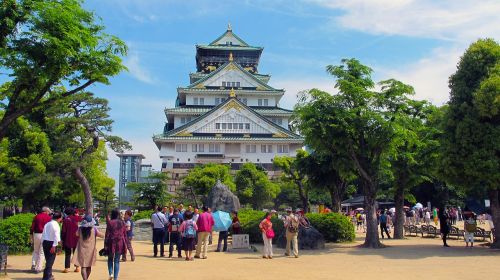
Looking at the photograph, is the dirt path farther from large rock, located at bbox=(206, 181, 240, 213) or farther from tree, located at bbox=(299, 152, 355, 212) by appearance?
tree, located at bbox=(299, 152, 355, 212)

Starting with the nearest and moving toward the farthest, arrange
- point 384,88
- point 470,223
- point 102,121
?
point 470,223
point 384,88
point 102,121

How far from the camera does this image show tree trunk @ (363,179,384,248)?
1711 cm

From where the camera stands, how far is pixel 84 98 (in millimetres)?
22203

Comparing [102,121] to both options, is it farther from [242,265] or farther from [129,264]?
[242,265]

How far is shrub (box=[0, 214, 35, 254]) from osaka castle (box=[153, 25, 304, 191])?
35.7 metres

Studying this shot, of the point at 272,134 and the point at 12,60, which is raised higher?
the point at 272,134

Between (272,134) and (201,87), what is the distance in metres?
11.0

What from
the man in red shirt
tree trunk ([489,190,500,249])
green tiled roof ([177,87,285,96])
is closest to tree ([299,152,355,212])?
tree trunk ([489,190,500,249])

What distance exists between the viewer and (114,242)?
9461 mm

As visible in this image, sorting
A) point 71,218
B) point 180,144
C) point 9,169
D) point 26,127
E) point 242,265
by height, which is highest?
point 180,144

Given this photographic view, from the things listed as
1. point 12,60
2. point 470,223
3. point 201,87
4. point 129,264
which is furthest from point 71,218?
point 201,87

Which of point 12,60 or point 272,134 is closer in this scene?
point 12,60

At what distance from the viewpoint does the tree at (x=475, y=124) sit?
14844 millimetres

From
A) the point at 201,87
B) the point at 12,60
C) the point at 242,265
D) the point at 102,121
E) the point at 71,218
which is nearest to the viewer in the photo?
the point at 12,60
